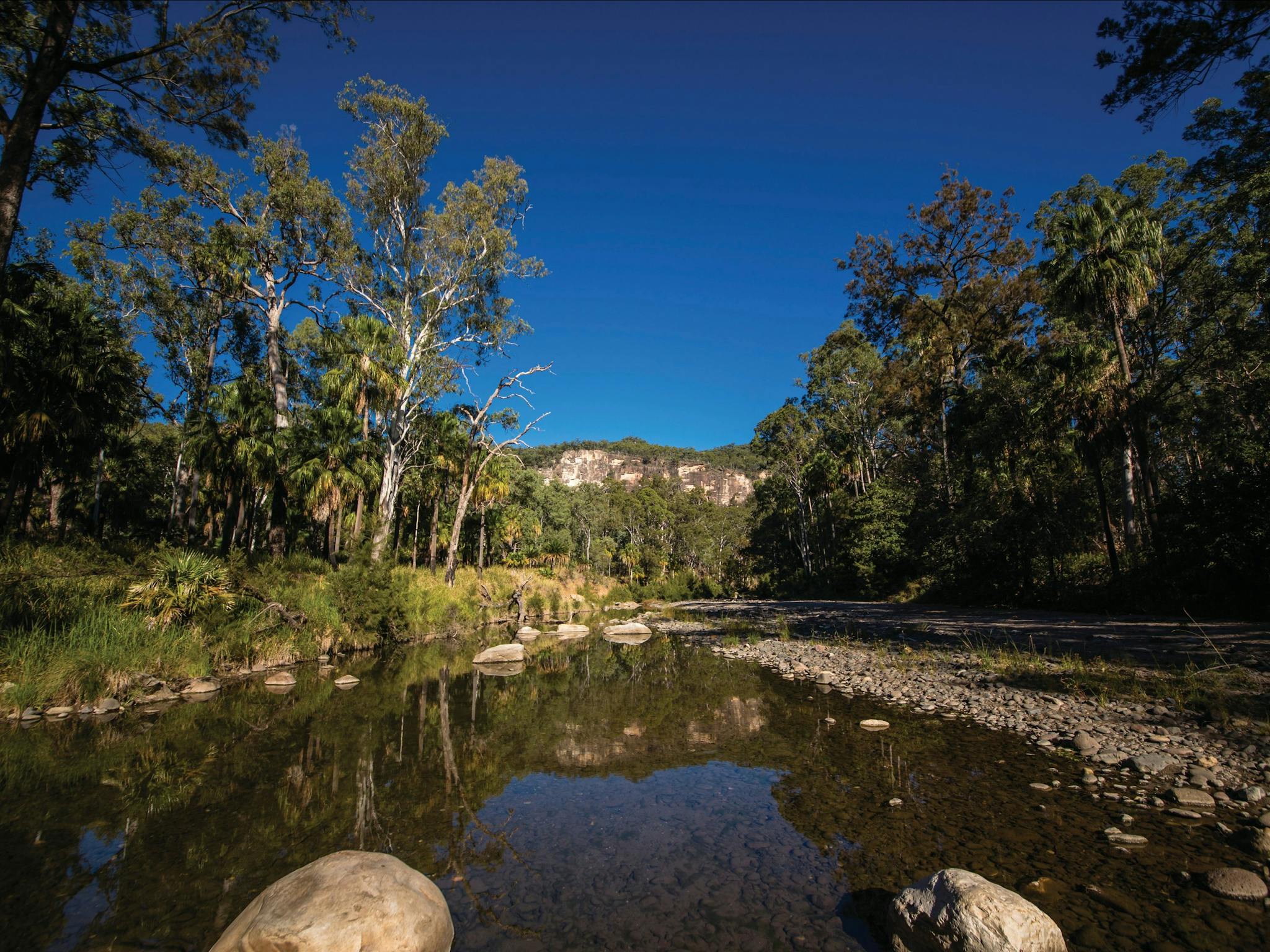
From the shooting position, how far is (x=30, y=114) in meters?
8.12

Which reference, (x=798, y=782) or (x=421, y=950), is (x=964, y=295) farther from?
(x=421, y=950)

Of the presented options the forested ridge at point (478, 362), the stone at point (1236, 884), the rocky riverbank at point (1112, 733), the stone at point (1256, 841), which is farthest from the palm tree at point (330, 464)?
the stone at point (1256, 841)

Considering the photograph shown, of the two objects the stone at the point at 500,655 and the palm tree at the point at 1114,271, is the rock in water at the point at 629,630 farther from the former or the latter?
the palm tree at the point at 1114,271

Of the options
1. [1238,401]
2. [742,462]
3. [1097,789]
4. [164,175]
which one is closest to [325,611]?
[164,175]

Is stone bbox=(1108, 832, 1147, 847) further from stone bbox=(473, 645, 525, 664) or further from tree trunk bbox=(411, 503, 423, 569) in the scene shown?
tree trunk bbox=(411, 503, 423, 569)

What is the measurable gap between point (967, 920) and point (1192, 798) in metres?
3.60

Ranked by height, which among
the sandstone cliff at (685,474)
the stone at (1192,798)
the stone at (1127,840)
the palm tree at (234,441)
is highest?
the sandstone cliff at (685,474)

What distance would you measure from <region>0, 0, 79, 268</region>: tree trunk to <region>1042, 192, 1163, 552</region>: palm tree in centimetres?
2857

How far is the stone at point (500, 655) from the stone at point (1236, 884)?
14457 millimetres

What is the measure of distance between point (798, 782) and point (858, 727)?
7.24 ft

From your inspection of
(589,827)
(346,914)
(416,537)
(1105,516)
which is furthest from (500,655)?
(416,537)

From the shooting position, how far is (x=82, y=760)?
714cm

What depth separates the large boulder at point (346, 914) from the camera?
3.14m

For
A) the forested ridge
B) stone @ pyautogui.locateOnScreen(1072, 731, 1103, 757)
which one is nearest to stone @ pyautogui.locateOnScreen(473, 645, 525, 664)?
the forested ridge
